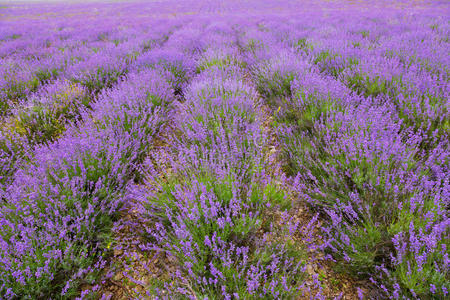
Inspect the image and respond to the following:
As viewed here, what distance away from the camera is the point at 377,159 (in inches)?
66.1

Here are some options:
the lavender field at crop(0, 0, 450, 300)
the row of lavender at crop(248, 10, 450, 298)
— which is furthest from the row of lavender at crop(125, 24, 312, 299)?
the row of lavender at crop(248, 10, 450, 298)

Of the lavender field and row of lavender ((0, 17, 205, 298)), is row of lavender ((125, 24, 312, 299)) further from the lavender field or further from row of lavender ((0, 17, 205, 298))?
row of lavender ((0, 17, 205, 298))

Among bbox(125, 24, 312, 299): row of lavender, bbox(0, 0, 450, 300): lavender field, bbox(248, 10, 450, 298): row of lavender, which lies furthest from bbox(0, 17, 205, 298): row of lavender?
bbox(248, 10, 450, 298): row of lavender

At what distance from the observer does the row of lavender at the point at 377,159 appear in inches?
48.2

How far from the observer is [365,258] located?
4.32ft

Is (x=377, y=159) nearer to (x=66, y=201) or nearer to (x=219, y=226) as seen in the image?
(x=219, y=226)

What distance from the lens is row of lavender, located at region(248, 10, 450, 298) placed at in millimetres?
1225

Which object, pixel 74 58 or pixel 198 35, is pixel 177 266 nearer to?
pixel 74 58

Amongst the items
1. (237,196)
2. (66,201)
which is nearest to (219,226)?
(237,196)

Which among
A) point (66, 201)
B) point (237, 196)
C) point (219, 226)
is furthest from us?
point (237, 196)

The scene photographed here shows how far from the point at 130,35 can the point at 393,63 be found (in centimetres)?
790

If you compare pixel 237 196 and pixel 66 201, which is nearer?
pixel 66 201

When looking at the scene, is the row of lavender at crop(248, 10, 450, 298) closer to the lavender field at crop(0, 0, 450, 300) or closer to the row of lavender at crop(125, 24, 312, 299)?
the lavender field at crop(0, 0, 450, 300)

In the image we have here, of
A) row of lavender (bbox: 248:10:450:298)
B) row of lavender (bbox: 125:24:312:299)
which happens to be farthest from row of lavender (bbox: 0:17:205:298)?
row of lavender (bbox: 248:10:450:298)
